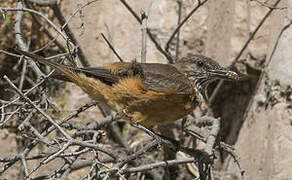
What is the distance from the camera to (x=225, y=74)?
16.0 ft

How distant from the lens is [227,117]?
251 inches

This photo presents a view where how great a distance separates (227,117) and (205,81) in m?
1.40

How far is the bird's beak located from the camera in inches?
190

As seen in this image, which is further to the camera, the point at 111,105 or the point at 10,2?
the point at 10,2

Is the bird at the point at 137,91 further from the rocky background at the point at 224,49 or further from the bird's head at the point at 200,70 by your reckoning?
the rocky background at the point at 224,49

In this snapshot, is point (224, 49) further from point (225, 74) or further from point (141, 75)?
point (141, 75)

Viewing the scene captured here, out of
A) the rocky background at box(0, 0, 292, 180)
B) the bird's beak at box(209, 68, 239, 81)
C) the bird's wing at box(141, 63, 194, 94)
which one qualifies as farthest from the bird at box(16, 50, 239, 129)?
the rocky background at box(0, 0, 292, 180)

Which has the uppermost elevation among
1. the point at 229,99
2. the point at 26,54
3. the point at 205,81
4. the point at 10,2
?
the point at 10,2

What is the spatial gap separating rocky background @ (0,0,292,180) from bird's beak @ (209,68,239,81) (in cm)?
76

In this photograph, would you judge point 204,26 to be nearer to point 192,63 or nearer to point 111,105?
point 192,63

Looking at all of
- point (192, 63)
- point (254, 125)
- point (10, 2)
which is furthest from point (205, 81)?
point (10, 2)

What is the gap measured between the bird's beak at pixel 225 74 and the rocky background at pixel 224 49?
757 millimetres

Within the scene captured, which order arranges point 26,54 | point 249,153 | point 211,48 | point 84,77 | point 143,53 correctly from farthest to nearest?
point 211,48 < point 249,153 < point 143,53 < point 84,77 < point 26,54

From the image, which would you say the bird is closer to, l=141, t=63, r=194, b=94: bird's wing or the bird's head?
l=141, t=63, r=194, b=94: bird's wing
